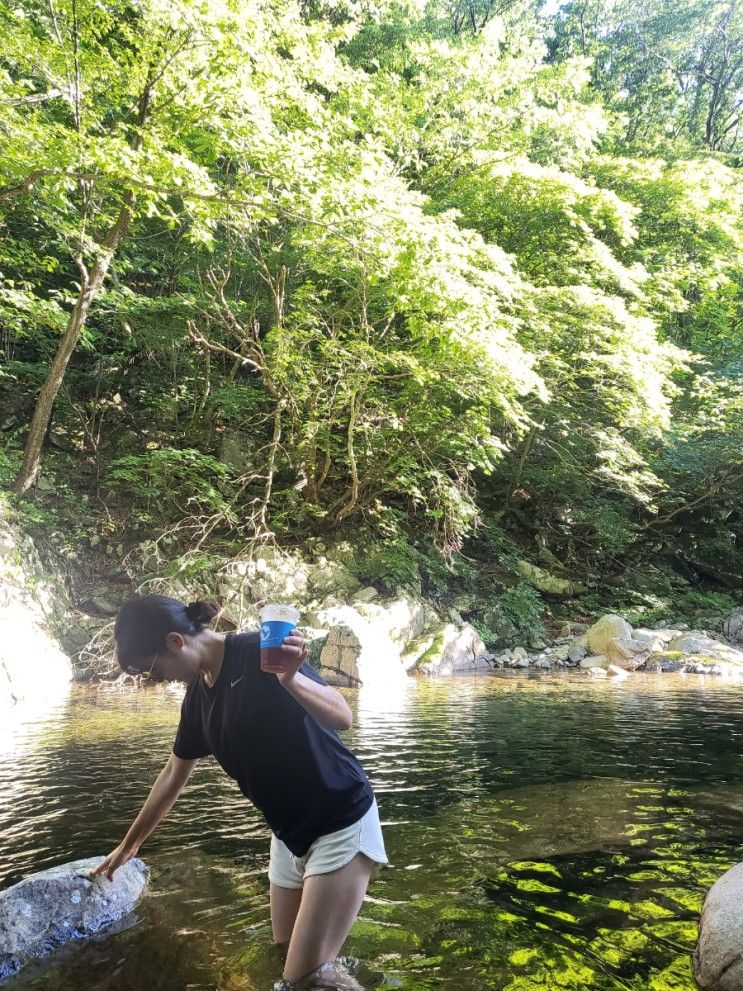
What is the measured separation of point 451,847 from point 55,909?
91.7 inches

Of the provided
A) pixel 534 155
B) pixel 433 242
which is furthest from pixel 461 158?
pixel 433 242

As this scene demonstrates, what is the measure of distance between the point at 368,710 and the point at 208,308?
10.0 m

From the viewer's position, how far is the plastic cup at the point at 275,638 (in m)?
2.05

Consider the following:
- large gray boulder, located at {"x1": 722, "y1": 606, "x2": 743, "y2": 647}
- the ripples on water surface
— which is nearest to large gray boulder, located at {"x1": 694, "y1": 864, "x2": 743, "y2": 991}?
the ripples on water surface

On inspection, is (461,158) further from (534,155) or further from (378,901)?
(378,901)

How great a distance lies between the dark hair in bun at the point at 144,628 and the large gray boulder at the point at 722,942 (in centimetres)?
245

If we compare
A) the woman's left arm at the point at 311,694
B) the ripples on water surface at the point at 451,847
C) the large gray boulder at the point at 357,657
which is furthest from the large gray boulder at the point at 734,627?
the woman's left arm at the point at 311,694

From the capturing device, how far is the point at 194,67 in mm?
10031

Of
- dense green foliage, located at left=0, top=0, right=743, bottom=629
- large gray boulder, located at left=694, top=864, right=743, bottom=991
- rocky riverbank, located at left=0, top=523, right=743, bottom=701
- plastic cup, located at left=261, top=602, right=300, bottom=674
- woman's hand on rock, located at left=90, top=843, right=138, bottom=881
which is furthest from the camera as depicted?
rocky riverbank, located at left=0, top=523, right=743, bottom=701

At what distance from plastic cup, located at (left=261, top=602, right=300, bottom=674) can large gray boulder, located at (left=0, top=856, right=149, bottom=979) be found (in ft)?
6.80

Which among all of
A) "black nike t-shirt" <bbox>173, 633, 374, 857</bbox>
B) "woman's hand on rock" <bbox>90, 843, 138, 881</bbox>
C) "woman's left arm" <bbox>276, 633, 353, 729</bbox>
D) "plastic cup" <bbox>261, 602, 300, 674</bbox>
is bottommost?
"woman's hand on rock" <bbox>90, 843, 138, 881</bbox>

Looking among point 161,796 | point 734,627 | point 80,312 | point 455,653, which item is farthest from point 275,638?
point 734,627

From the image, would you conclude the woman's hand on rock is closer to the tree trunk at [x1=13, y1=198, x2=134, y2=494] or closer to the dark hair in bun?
the dark hair in bun

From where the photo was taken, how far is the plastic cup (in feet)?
6.73
